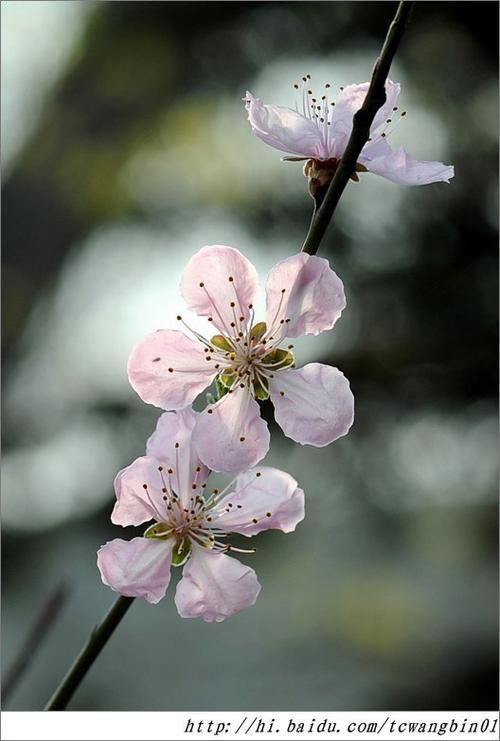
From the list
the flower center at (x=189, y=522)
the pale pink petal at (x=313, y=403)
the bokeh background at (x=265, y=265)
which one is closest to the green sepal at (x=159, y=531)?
the flower center at (x=189, y=522)

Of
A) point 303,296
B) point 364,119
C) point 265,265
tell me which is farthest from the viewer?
point 265,265

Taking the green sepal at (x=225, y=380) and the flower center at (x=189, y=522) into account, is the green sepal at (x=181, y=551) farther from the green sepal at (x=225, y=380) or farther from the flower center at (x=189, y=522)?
the green sepal at (x=225, y=380)

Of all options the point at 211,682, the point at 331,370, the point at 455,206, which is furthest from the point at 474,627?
the point at 331,370

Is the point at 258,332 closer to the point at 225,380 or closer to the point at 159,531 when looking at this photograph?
the point at 225,380

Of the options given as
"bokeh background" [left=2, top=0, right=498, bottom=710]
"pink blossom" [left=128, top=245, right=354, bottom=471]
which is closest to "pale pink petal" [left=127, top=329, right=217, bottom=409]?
"pink blossom" [left=128, top=245, right=354, bottom=471]

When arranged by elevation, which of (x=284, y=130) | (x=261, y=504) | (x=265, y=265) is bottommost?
(x=261, y=504)

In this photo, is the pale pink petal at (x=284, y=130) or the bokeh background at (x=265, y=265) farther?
the bokeh background at (x=265, y=265)

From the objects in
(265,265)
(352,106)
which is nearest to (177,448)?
(352,106)
